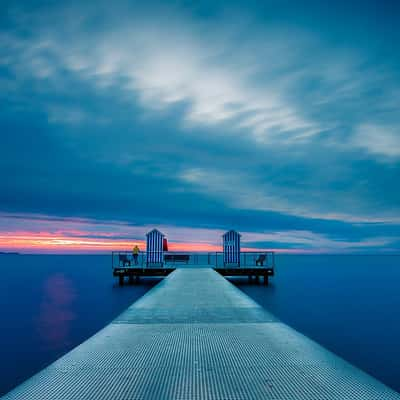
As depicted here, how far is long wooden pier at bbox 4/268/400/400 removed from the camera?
3531mm

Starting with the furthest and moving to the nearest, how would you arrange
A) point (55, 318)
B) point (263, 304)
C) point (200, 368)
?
point (263, 304) < point (55, 318) < point (200, 368)

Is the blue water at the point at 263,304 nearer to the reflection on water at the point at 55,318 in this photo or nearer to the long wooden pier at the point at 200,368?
the reflection on water at the point at 55,318

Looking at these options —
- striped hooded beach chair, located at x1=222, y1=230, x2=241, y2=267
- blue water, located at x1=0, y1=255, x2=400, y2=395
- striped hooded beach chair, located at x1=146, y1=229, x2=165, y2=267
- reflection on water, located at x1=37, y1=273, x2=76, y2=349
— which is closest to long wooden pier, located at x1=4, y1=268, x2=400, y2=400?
blue water, located at x1=0, y1=255, x2=400, y2=395

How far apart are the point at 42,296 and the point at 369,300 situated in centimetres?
2533

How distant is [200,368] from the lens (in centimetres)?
423

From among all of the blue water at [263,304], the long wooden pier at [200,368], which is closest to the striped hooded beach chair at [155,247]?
the blue water at [263,304]

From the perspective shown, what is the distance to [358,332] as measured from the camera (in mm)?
15211

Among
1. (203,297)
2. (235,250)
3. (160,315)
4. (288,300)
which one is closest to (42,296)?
(235,250)

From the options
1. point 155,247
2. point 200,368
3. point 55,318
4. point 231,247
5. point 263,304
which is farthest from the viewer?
point 231,247

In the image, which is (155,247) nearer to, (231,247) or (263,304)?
(231,247)

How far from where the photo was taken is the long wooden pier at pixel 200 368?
11.6 ft

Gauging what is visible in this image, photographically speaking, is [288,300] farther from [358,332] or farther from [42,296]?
[42,296]

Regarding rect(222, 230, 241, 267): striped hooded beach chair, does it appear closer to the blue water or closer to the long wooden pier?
the blue water

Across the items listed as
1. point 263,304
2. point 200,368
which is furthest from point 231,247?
point 200,368
